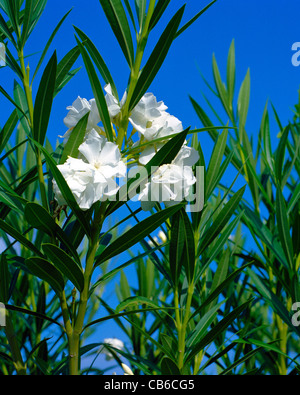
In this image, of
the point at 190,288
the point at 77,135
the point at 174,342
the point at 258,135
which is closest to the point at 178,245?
the point at 190,288

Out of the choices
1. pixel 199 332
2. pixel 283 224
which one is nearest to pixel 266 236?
pixel 283 224

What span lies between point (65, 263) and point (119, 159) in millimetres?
185

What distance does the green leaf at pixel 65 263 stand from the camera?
2.41 ft

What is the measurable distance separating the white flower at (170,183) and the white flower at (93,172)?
59 millimetres

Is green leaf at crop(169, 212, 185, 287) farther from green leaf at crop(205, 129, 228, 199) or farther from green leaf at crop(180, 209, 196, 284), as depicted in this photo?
green leaf at crop(205, 129, 228, 199)

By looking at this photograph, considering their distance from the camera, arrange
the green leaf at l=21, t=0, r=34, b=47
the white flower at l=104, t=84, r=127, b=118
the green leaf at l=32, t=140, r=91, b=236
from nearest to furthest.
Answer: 1. the green leaf at l=32, t=140, r=91, b=236
2. the white flower at l=104, t=84, r=127, b=118
3. the green leaf at l=21, t=0, r=34, b=47

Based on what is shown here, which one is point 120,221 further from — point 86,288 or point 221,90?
point 221,90

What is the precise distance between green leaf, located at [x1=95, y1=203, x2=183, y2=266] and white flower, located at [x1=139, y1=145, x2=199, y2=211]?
26mm

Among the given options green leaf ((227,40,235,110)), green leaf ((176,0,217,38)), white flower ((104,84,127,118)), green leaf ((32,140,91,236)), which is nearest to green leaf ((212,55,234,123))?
green leaf ((227,40,235,110))

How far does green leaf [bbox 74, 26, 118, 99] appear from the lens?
833 mm

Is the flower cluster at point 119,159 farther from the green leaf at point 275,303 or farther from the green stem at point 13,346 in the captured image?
the green leaf at point 275,303

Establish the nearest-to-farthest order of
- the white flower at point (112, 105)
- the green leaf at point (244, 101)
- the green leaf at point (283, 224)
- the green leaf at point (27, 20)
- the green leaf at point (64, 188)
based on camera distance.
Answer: the green leaf at point (64, 188)
the white flower at point (112, 105)
the green leaf at point (27, 20)
the green leaf at point (283, 224)
the green leaf at point (244, 101)

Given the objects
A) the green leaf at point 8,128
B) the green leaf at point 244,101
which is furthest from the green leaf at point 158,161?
the green leaf at point 244,101
